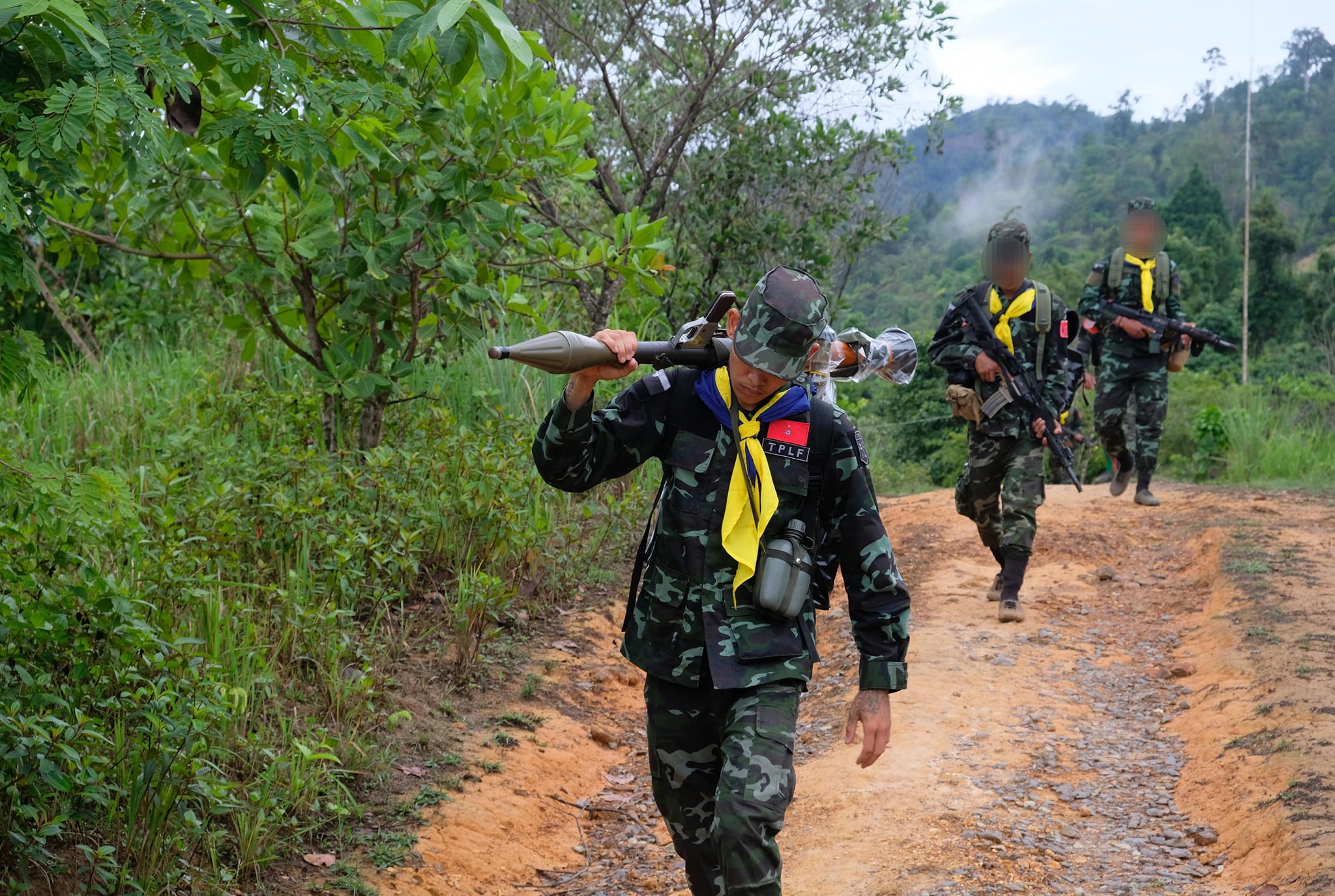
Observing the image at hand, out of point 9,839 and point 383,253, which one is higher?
point 383,253

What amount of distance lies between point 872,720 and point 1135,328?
7634mm

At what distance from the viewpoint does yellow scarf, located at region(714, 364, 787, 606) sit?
3254 mm

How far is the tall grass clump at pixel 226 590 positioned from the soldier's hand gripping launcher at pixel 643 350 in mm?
1315

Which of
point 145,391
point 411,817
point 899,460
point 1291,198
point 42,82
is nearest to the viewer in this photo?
point 42,82

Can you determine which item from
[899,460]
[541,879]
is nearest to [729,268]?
[541,879]

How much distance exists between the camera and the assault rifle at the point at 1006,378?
7066 millimetres

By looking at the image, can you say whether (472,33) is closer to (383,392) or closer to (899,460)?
(383,392)

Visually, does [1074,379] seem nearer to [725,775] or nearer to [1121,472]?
[1121,472]

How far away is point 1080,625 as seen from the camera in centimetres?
757

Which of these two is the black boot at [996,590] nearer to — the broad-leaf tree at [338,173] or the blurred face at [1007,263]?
the blurred face at [1007,263]

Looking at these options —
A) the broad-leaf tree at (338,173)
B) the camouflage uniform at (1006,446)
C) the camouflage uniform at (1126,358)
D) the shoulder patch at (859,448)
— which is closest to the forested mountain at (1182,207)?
the camouflage uniform at (1126,358)

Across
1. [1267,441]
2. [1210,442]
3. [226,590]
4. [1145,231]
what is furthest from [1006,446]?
[1210,442]

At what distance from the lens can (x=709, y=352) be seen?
3424 mm

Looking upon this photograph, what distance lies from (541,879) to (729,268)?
22.3 ft
